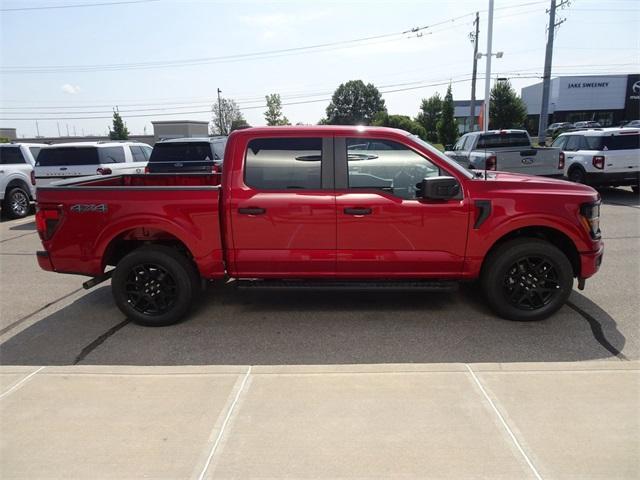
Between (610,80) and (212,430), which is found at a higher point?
(610,80)

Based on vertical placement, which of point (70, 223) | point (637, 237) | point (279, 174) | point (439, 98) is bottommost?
point (637, 237)

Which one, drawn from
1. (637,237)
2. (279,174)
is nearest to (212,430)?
(279,174)

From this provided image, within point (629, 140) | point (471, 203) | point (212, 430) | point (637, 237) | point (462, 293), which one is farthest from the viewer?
point (629, 140)

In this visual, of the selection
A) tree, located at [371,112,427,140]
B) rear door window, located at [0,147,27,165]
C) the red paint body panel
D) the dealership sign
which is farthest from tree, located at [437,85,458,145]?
the red paint body panel

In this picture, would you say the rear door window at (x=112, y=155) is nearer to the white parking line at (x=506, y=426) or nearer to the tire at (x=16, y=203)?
the tire at (x=16, y=203)

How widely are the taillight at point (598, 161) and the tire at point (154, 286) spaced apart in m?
11.9

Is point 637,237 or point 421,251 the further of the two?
point 637,237

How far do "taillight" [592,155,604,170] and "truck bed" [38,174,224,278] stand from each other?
38.3 feet

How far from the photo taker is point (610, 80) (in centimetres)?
6831

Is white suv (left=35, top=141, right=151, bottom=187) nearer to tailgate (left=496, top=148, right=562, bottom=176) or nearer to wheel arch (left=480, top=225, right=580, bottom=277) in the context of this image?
tailgate (left=496, top=148, right=562, bottom=176)

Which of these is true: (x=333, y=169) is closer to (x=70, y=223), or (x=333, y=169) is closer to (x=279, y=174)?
(x=279, y=174)

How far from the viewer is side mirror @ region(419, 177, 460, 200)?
175 inches

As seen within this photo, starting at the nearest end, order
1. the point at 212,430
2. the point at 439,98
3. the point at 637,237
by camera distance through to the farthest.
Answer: the point at 212,430
the point at 637,237
the point at 439,98

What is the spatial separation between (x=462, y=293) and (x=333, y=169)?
88.7 inches
